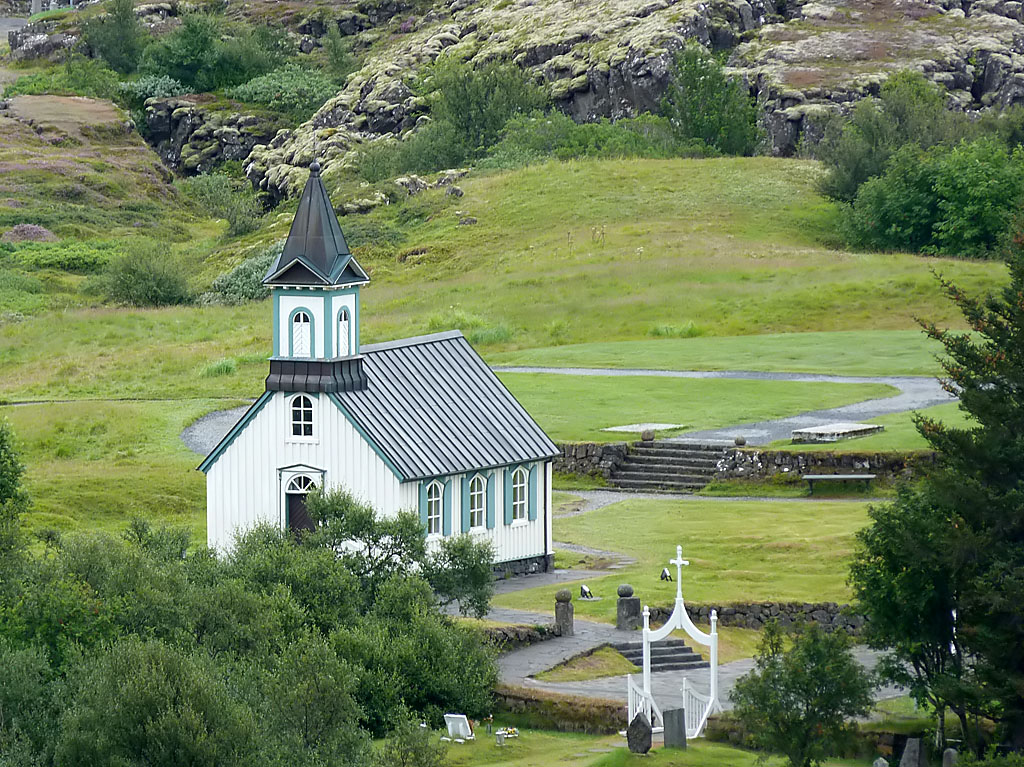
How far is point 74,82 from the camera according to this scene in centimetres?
17588

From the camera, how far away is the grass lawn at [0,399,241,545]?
2247 inches

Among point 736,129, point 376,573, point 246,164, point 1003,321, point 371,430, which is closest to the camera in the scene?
point 1003,321

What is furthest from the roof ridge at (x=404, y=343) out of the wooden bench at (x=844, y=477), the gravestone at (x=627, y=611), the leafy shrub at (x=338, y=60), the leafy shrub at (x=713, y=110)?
the leafy shrub at (x=338, y=60)

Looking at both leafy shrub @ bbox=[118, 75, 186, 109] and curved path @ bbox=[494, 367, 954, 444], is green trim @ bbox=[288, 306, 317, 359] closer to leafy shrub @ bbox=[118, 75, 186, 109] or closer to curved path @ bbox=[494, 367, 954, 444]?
curved path @ bbox=[494, 367, 954, 444]

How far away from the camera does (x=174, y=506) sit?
192 ft

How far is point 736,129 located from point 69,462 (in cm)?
7595

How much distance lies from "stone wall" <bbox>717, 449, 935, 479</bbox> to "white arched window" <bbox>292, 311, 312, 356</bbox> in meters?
16.7

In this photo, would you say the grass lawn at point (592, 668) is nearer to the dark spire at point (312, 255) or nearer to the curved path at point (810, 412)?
the dark spire at point (312, 255)

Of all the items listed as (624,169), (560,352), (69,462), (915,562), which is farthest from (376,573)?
(624,169)

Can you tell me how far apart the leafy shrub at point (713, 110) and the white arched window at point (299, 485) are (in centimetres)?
8616

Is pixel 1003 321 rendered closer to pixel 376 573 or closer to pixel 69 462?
pixel 376 573

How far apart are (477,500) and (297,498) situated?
4.44 meters

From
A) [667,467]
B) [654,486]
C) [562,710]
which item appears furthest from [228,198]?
[562,710]

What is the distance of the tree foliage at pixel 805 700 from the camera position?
33375mm
